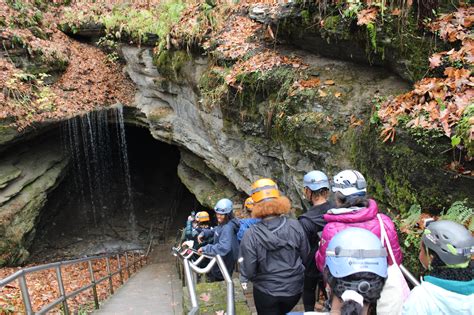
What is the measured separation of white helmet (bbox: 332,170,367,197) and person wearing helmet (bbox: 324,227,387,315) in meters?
1.04

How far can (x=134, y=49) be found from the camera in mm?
13898

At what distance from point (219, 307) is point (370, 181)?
2748 mm

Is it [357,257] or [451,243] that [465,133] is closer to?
[451,243]

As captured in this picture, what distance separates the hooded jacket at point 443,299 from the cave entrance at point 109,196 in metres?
13.5

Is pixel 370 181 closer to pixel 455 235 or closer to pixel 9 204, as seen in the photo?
pixel 455 235

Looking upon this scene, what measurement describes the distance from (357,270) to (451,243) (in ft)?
1.83

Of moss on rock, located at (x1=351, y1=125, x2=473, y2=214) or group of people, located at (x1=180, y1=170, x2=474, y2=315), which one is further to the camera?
moss on rock, located at (x1=351, y1=125, x2=473, y2=214)

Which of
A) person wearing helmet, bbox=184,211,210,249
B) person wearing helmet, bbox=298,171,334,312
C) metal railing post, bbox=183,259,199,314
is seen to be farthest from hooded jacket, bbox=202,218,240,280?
person wearing helmet, bbox=184,211,210,249

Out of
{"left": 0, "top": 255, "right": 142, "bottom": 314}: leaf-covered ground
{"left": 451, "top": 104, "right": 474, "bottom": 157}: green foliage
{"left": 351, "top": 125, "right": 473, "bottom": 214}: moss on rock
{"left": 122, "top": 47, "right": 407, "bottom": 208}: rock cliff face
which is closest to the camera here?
{"left": 451, "top": 104, "right": 474, "bottom": 157}: green foliage

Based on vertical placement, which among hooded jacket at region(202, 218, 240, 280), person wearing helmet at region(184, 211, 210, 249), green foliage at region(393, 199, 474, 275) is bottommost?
person wearing helmet at region(184, 211, 210, 249)

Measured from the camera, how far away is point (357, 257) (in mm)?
2158

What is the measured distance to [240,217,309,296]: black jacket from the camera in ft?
10.6

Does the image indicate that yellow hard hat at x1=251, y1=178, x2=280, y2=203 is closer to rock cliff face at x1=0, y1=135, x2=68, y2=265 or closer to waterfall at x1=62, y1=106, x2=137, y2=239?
rock cliff face at x1=0, y1=135, x2=68, y2=265

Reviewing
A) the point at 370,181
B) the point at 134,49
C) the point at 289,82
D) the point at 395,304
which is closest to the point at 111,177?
the point at 134,49
